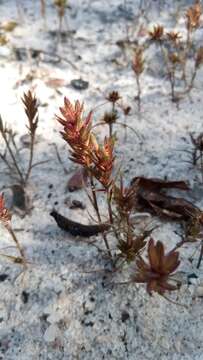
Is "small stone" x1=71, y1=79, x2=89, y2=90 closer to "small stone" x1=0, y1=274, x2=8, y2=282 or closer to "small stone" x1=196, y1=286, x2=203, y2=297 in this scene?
"small stone" x1=0, y1=274, x2=8, y2=282

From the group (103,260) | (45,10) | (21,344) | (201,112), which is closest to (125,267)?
(103,260)

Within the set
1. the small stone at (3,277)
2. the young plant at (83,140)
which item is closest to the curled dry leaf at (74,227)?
the small stone at (3,277)

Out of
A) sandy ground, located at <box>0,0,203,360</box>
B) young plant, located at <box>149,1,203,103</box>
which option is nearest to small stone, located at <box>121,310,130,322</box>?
sandy ground, located at <box>0,0,203,360</box>

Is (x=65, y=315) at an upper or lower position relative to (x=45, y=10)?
lower

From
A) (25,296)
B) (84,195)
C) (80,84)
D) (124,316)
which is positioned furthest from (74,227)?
(80,84)

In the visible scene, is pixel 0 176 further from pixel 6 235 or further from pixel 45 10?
pixel 45 10

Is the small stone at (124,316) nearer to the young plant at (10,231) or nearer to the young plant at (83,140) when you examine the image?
the young plant at (10,231)

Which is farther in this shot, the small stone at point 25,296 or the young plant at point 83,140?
the small stone at point 25,296

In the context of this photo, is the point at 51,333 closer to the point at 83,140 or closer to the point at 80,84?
the point at 83,140
